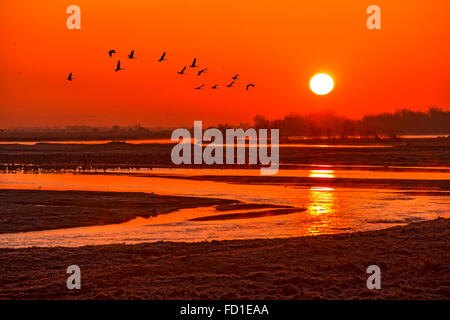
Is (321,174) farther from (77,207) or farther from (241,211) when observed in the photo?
(77,207)

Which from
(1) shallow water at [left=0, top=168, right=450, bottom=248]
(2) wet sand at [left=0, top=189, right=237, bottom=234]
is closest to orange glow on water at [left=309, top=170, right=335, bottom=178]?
(1) shallow water at [left=0, top=168, right=450, bottom=248]

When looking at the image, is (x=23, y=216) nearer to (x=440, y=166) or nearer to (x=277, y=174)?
(x=277, y=174)

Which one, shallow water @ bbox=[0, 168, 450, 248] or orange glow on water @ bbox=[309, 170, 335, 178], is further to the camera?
orange glow on water @ bbox=[309, 170, 335, 178]

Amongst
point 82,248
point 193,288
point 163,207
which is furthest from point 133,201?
point 193,288

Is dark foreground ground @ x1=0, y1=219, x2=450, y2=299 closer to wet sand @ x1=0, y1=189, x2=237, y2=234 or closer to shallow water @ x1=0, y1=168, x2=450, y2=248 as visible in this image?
shallow water @ x1=0, y1=168, x2=450, y2=248

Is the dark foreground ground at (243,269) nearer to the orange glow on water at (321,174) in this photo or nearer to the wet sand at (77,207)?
the wet sand at (77,207)

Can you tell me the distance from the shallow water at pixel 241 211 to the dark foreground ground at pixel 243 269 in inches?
123

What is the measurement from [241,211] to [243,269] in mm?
13400

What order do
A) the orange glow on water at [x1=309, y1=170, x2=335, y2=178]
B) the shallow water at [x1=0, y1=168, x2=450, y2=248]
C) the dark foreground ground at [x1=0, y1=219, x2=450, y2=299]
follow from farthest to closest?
the orange glow on water at [x1=309, y1=170, x2=335, y2=178], the shallow water at [x1=0, y1=168, x2=450, y2=248], the dark foreground ground at [x1=0, y1=219, x2=450, y2=299]

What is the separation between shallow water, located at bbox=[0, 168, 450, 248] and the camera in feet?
75.0

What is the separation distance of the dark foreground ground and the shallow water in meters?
3.13

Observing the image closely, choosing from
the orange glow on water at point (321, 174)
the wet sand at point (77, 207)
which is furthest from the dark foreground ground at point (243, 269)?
the orange glow on water at point (321, 174)

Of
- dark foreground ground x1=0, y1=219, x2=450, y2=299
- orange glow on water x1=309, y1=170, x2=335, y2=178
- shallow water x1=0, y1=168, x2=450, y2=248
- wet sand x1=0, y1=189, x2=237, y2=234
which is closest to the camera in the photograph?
dark foreground ground x1=0, y1=219, x2=450, y2=299

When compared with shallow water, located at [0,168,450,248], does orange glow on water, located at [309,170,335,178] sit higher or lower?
higher
